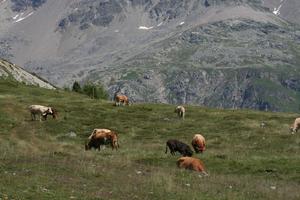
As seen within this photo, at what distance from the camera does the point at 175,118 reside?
3000 inches

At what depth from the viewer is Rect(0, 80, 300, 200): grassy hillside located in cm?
2895

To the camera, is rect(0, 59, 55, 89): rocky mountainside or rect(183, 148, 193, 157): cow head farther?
rect(0, 59, 55, 89): rocky mountainside

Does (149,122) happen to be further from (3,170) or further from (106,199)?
(106,199)

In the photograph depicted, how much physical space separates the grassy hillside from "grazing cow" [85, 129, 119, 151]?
65.6 inches

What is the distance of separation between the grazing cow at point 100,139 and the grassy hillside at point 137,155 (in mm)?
1667

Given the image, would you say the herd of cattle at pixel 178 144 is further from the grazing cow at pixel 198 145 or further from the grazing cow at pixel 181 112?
the grazing cow at pixel 181 112

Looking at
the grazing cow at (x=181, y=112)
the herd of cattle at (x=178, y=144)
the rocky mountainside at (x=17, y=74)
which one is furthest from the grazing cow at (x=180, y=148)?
the rocky mountainside at (x=17, y=74)

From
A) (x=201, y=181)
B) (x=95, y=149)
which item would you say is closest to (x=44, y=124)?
(x=95, y=149)

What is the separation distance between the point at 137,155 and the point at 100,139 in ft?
19.2

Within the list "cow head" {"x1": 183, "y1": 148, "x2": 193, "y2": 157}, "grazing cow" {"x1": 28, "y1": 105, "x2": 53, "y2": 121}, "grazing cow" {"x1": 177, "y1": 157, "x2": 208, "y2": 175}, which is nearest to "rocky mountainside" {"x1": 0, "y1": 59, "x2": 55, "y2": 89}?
"grazing cow" {"x1": 28, "y1": 105, "x2": 53, "y2": 121}

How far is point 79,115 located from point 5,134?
18642 millimetres

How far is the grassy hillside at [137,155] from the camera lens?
2895 centimetres

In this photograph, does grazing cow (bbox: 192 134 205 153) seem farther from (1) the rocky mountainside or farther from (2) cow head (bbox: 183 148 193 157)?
(1) the rocky mountainside

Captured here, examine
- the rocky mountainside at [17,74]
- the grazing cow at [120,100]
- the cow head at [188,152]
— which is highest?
the rocky mountainside at [17,74]
